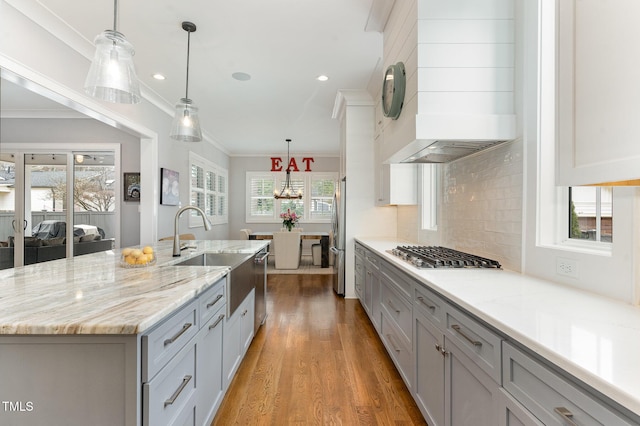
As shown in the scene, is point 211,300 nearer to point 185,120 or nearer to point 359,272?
point 185,120

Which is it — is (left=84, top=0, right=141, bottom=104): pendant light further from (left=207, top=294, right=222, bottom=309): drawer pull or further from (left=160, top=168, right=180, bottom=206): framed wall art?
(left=160, top=168, right=180, bottom=206): framed wall art

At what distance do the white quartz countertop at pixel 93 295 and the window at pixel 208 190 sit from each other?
420 centimetres

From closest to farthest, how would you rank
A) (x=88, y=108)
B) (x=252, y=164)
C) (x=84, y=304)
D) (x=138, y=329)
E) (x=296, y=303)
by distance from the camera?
(x=138, y=329) → (x=84, y=304) → (x=88, y=108) → (x=296, y=303) → (x=252, y=164)

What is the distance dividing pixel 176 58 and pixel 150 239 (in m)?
2.43

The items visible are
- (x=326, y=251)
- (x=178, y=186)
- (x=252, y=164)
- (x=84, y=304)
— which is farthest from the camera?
(x=252, y=164)

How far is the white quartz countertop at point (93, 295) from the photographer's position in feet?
3.07

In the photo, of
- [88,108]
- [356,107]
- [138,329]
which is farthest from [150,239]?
[138,329]

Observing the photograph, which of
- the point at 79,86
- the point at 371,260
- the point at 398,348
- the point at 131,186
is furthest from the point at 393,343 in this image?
the point at 131,186

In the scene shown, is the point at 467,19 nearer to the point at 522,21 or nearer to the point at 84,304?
the point at 522,21

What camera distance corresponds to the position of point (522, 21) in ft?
5.77

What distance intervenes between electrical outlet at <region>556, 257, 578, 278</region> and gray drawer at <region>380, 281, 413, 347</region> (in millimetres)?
790

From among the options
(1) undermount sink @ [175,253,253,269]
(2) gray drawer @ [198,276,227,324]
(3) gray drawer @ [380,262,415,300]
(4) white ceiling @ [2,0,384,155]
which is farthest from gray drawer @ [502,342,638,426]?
(4) white ceiling @ [2,0,384,155]

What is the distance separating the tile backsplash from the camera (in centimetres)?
182

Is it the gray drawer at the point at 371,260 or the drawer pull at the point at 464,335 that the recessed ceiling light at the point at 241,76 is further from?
the drawer pull at the point at 464,335
